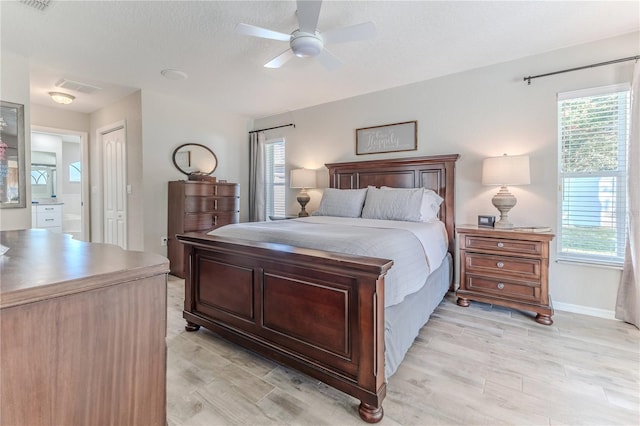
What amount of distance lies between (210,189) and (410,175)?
275 centimetres

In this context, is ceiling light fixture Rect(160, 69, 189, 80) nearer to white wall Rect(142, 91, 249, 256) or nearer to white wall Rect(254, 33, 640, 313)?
white wall Rect(142, 91, 249, 256)

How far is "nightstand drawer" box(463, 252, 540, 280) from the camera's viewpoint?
2662mm

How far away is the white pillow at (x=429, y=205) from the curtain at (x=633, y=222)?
1.53m

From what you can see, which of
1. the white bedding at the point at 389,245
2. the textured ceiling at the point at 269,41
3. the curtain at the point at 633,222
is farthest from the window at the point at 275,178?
the curtain at the point at 633,222

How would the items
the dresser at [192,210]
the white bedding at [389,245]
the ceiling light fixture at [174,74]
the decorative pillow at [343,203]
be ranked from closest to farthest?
the white bedding at [389,245] < the ceiling light fixture at [174,74] < the decorative pillow at [343,203] < the dresser at [192,210]

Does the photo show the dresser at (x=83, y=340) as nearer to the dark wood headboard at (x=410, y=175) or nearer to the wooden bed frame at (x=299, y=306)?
the wooden bed frame at (x=299, y=306)

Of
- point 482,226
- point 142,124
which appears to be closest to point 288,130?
point 142,124

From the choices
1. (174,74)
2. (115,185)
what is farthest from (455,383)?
(115,185)

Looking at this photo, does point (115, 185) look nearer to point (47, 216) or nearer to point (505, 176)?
point (47, 216)

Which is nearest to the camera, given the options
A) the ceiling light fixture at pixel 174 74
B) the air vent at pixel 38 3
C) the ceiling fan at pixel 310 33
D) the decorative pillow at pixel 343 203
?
the ceiling fan at pixel 310 33

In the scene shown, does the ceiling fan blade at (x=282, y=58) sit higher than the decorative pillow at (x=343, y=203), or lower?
higher

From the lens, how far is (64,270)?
73 cm

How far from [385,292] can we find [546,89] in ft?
9.30

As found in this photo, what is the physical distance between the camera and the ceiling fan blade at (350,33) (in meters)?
2.12
